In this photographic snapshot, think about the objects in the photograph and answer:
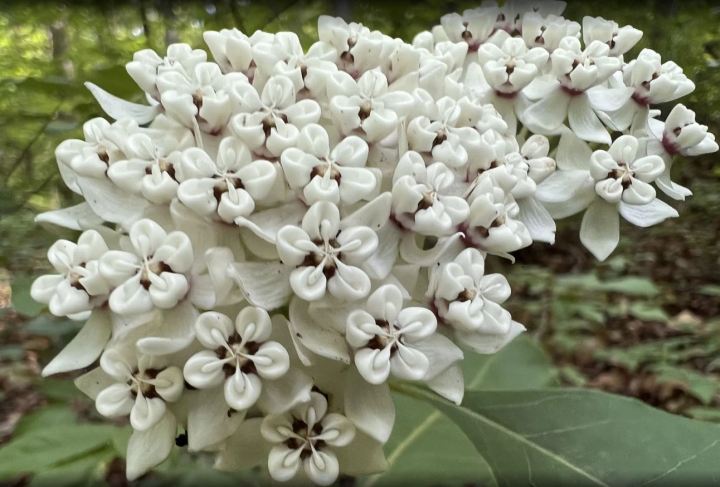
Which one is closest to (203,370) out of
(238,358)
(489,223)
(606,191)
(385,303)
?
(238,358)

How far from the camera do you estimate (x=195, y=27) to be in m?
2.26

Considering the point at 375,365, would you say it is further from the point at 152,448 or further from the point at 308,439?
the point at 152,448

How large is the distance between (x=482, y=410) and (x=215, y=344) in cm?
41

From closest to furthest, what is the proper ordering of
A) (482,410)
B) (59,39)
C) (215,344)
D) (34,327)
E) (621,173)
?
(215,344) → (621,173) → (482,410) → (34,327) → (59,39)

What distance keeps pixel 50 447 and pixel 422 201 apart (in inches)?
Answer: 24.8

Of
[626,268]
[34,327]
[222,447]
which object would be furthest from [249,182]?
[626,268]

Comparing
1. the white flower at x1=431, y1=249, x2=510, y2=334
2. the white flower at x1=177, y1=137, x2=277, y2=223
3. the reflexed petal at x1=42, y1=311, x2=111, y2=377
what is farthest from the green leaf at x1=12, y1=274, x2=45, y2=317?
the white flower at x1=431, y1=249, x2=510, y2=334

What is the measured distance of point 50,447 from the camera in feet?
2.86

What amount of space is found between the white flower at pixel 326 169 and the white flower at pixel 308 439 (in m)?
0.14

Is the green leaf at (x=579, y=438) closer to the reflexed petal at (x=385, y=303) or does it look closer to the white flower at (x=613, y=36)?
the reflexed petal at (x=385, y=303)

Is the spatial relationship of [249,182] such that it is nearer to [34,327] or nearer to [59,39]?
[34,327]

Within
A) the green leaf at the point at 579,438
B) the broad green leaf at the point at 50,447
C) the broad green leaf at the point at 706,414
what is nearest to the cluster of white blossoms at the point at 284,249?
the green leaf at the point at 579,438

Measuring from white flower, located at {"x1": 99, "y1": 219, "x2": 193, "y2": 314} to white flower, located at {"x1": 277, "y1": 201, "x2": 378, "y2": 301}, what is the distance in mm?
68

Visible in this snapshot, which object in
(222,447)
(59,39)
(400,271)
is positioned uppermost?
(400,271)
